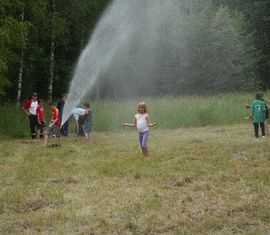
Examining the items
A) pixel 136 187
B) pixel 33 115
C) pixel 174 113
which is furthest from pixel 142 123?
pixel 174 113

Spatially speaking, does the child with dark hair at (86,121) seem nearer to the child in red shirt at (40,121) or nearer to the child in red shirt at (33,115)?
the child in red shirt at (40,121)

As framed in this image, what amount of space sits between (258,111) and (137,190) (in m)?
8.78

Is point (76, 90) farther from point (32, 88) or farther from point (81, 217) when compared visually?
point (32, 88)

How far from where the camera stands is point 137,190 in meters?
9.87

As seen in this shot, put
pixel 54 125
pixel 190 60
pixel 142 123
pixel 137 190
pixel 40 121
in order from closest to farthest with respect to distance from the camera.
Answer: pixel 137 190
pixel 142 123
pixel 54 125
pixel 40 121
pixel 190 60

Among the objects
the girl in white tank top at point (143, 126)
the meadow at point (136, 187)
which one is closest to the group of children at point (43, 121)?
the meadow at point (136, 187)

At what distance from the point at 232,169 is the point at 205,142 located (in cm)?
553

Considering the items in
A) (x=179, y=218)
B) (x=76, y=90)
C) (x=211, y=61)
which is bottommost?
(x=179, y=218)

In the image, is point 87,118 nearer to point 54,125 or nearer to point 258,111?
point 54,125

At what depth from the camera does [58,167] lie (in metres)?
12.9

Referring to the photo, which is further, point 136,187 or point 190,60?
point 190,60

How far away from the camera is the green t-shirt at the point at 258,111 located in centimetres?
1766

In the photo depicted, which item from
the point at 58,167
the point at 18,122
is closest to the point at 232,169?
the point at 58,167

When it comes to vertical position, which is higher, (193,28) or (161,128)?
(193,28)
